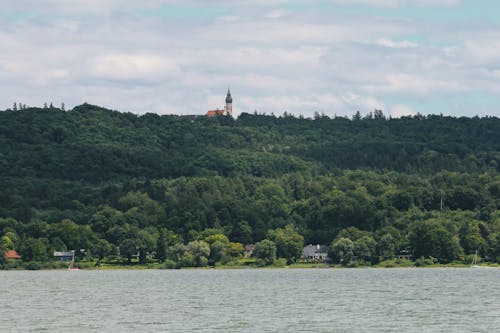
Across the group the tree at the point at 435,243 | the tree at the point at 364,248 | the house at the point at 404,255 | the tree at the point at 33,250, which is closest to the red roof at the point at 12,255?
the tree at the point at 33,250

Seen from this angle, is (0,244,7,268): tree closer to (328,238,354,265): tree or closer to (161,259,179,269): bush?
(161,259,179,269): bush

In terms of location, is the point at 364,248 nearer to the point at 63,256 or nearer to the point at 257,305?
the point at 63,256

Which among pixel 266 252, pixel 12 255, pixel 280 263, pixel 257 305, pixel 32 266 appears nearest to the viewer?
pixel 257 305

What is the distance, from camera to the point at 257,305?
288 ft

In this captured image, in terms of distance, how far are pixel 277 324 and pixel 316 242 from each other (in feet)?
421

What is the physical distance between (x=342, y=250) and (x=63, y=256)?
44.9m

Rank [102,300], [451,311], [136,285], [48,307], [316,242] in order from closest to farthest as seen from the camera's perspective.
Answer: [451,311], [48,307], [102,300], [136,285], [316,242]

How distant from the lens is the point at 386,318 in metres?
75.4

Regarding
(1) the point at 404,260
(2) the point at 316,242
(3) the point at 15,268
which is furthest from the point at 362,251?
(3) the point at 15,268

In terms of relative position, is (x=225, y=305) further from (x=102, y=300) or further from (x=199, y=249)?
(x=199, y=249)

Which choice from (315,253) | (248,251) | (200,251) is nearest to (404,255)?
(315,253)

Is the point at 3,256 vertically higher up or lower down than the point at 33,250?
lower down

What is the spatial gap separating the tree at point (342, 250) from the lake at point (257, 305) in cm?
4496

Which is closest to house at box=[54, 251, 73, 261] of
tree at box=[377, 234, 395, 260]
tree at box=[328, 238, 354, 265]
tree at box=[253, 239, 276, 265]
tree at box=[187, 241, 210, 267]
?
tree at box=[187, 241, 210, 267]
